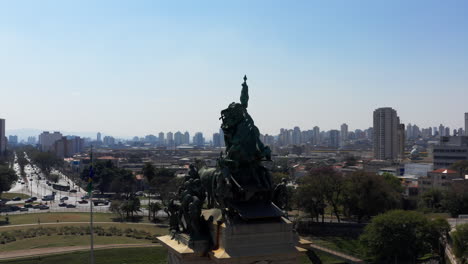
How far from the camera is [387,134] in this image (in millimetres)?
148625

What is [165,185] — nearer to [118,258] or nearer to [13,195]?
[118,258]

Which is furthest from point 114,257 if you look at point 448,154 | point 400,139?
point 400,139

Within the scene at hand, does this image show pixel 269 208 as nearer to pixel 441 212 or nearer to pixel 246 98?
pixel 246 98

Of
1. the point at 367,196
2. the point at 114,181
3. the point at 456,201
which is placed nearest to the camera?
the point at 367,196

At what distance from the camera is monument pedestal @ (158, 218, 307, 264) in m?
14.4

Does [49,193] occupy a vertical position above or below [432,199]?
below

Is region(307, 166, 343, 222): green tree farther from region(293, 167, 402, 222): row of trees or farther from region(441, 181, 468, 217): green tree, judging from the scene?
region(441, 181, 468, 217): green tree

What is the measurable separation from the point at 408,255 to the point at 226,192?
26020mm

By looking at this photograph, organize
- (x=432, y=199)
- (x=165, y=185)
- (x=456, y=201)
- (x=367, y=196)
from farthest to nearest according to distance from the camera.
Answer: (x=165, y=185) → (x=432, y=199) → (x=456, y=201) → (x=367, y=196)

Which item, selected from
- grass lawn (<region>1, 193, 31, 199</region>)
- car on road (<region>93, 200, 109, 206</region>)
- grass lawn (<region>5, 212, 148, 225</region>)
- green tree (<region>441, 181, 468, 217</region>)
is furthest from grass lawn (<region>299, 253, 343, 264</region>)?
grass lawn (<region>1, 193, 31, 199</region>)

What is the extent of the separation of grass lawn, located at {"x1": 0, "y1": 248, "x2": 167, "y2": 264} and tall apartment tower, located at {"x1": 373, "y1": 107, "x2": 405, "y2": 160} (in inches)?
4796

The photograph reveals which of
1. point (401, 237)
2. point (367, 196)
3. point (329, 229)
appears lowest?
point (329, 229)

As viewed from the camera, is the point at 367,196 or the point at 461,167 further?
the point at 461,167

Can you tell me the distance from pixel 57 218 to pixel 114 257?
23.0 metres
